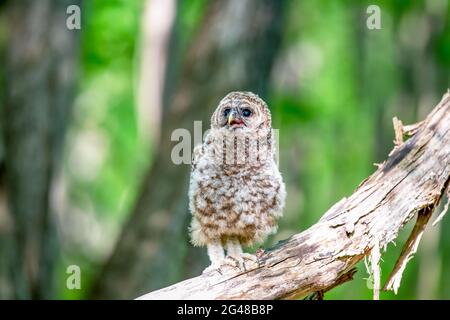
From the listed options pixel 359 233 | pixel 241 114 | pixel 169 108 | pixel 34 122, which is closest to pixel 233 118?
pixel 241 114

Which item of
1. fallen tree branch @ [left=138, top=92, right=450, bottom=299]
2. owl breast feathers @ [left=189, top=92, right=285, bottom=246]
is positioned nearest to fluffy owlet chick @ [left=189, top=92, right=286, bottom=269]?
owl breast feathers @ [left=189, top=92, right=285, bottom=246]

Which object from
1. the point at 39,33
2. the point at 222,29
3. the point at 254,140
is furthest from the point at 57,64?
the point at 254,140

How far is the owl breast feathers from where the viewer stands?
4.14 metres

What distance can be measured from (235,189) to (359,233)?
2.60 ft

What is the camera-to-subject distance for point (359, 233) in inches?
169

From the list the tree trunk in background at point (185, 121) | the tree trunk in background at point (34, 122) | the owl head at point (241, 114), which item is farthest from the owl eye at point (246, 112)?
the tree trunk in background at point (34, 122)

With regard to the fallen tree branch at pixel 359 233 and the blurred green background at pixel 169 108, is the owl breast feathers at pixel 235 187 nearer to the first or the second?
the fallen tree branch at pixel 359 233

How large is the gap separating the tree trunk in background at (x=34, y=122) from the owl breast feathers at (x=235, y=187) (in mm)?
4566

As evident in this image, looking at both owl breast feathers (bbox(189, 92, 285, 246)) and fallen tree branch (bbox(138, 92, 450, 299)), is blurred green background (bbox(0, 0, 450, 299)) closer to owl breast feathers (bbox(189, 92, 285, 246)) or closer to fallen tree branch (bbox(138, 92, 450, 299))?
fallen tree branch (bbox(138, 92, 450, 299))

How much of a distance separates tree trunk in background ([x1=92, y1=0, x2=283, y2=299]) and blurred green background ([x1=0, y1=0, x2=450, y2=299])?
18 millimetres

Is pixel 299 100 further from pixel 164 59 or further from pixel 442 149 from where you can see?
pixel 442 149

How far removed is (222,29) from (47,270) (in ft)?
→ 11.7

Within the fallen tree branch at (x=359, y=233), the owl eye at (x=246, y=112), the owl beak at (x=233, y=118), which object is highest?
the owl eye at (x=246, y=112)

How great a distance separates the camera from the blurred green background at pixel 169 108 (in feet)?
27.4
